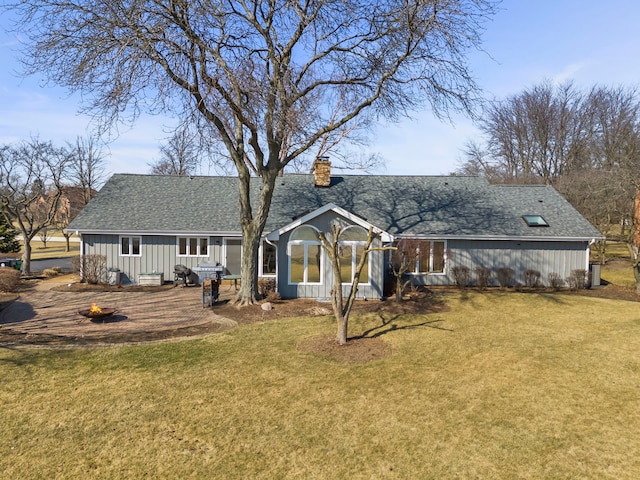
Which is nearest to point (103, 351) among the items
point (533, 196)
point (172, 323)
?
point (172, 323)

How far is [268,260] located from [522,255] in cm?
1145

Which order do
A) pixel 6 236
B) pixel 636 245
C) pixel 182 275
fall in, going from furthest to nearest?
pixel 6 236 < pixel 636 245 < pixel 182 275

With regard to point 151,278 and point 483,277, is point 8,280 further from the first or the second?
point 483,277

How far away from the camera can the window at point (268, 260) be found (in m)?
17.5

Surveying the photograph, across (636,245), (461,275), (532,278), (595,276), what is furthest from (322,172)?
(636,245)

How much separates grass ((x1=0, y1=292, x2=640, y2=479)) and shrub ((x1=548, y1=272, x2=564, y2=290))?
25.1ft

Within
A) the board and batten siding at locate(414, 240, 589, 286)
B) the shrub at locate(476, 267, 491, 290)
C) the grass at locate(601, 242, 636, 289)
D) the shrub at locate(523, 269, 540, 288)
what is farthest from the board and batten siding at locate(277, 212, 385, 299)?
the grass at locate(601, 242, 636, 289)

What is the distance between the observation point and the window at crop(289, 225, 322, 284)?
14.4 metres

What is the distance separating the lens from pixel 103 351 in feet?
28.7

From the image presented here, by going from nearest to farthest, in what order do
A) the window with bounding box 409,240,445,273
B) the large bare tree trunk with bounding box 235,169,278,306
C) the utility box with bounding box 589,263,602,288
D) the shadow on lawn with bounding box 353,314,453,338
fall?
the shadow on lawn with bounding box 353,314,453,338 → the large bare tree trunk with bounding box 235,169,278,306 → the utility box with bounding box 589,263,602,288 → the window with bounding box 409,240,445,273

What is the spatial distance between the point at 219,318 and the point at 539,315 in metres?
10.1

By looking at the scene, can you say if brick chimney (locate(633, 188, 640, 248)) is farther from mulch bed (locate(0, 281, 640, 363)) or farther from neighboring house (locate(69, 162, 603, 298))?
mulch bed (locate(0, 281, 640, 363))

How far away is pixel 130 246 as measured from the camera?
1798 cm

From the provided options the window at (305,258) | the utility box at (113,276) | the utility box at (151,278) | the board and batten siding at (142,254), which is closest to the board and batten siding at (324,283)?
the window at (305,258)
